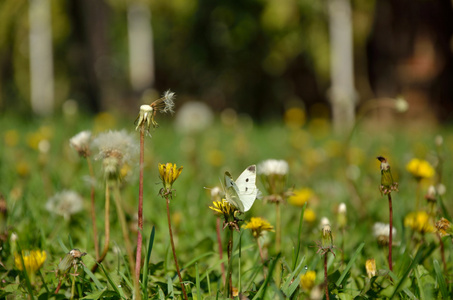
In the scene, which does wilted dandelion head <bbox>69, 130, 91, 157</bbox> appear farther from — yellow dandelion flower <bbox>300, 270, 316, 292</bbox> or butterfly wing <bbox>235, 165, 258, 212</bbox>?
yellow dandelion flower <bbox>300, 270, 316, 292</bbox>

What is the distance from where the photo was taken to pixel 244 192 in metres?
0.92

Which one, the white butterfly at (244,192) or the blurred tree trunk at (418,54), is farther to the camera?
the blurred tree trunk at (418,54)

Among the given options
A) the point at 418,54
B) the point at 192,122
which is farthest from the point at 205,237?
the point at 418,54

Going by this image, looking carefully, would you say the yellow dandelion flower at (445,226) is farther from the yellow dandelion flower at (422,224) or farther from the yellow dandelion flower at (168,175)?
the yellow dandelion flower at (168,175)

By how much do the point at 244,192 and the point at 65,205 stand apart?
888mm

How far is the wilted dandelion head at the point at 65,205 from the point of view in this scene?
1550 millimetres

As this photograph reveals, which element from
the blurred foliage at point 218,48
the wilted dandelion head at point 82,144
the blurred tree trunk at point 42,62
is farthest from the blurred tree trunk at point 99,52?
the wilted dandelion head at point 82,144

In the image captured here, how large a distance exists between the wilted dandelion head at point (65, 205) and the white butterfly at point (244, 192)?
2.78 ft

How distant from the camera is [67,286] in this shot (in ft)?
3.42

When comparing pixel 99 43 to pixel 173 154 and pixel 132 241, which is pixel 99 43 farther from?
pixel 132 241

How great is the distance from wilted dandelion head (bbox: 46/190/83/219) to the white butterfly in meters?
0.85

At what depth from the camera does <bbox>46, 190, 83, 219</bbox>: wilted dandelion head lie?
155cm

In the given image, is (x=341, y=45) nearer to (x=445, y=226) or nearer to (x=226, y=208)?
(x=445, y=226)

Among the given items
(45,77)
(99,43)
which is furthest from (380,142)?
(45,77)
